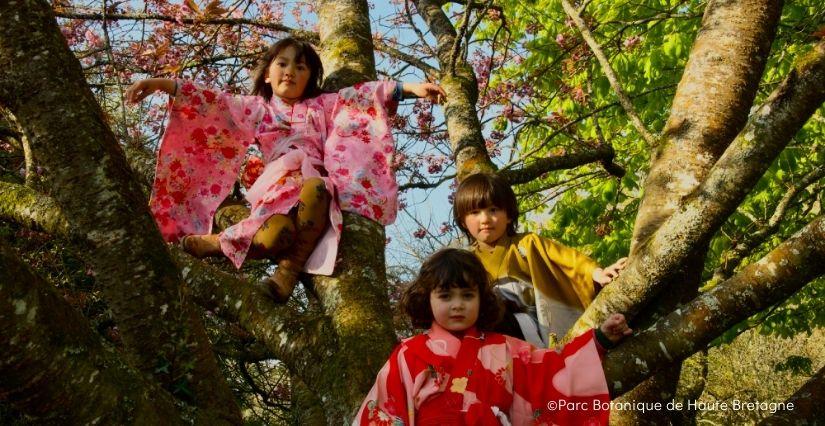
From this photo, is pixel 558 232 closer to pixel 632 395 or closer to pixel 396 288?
pixel 396 288

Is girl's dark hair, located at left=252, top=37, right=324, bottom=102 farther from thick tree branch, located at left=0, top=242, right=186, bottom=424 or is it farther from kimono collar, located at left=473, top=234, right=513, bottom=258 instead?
thick tree branch, located at left=0, top=242, right=186, bottom=424

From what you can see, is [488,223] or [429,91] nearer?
[488,223]

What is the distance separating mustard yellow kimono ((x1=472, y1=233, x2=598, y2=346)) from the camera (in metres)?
2.95

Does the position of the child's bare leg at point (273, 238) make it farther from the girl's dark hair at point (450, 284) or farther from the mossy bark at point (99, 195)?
the mossy bark at point (99, 195)

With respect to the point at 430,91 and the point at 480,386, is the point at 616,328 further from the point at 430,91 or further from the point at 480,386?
the point at 430,91

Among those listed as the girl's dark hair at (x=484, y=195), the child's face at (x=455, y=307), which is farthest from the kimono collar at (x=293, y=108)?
the child's face at (x=455, y=307)

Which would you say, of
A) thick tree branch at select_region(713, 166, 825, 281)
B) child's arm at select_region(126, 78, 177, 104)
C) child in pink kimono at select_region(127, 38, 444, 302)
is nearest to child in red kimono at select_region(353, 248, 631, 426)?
child in pink kimono at select_region(127, 38, 444, 302)

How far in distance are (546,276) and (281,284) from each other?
98 centimetres

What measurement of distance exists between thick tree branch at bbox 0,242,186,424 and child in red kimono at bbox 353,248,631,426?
0.82m

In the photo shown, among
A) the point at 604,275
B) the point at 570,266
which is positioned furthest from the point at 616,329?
the point at 570,266

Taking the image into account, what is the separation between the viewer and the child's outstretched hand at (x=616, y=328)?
212 centimetres

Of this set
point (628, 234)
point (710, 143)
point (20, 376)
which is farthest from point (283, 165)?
point (628, 234)

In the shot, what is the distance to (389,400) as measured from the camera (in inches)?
90.0

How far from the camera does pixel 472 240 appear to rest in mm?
3402
